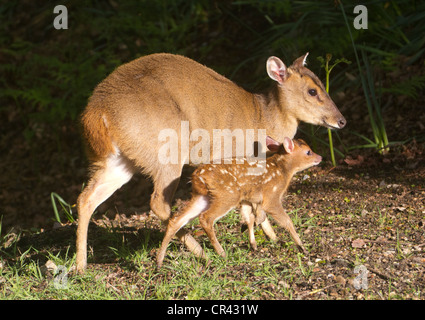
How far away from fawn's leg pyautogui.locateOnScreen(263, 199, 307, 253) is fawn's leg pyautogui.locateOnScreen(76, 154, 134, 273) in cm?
127

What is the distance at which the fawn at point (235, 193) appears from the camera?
490 centimetres

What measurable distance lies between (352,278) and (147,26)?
16.7ft

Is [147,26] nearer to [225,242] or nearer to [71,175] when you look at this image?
[71,175]

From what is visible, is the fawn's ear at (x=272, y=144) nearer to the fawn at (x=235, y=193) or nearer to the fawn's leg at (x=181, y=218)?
the fawn at (x=235, y=193)

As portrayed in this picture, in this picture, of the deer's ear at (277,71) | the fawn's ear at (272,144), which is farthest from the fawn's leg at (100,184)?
the deer's ear at (277,71)

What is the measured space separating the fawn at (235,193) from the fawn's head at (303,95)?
2.26 ft

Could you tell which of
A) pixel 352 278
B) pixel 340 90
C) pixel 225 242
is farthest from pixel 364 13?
pixel 352 278

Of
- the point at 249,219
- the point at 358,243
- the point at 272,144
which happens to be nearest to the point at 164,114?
the point at 272,144

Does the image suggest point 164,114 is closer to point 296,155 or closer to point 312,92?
point 296,155

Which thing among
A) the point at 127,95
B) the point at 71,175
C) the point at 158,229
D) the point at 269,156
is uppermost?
the point at 127,95

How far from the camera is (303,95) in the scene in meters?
5.89

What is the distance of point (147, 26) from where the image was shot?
27.8 feet

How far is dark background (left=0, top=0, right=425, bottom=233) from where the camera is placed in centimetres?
794

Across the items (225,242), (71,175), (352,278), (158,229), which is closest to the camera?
(352,278)
